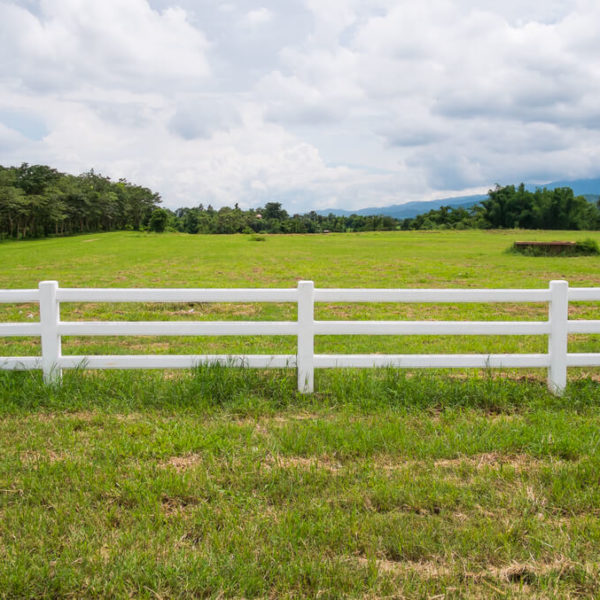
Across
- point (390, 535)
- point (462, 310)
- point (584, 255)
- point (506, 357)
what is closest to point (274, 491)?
point (390, 535)

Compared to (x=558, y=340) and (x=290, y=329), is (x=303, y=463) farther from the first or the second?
(x=558, y=340)

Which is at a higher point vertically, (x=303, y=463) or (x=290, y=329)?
(x=290, y=329)

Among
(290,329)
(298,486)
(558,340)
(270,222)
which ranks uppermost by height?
(270,222)

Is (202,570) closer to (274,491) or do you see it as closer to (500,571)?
(274,491)

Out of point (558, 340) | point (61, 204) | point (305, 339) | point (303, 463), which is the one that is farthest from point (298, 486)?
point (61, 204)

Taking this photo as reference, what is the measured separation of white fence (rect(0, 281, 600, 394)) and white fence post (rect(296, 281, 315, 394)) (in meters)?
0.01

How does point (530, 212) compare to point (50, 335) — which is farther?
point (530, 212)

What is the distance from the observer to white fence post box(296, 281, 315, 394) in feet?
20.5

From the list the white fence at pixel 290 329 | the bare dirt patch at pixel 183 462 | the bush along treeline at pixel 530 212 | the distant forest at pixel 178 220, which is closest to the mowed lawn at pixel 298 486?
the bare dirt patch at pixel 183 462

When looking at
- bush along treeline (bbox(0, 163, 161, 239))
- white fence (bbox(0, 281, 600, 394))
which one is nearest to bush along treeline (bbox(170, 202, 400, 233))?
bush along treeline (bbox(0, 163, 161, 239))

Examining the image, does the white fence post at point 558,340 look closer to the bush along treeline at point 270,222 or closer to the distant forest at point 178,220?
the distant forest at point 178,220

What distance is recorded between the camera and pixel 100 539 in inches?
138

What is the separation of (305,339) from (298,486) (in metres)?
2.27

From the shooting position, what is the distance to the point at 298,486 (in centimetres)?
422
